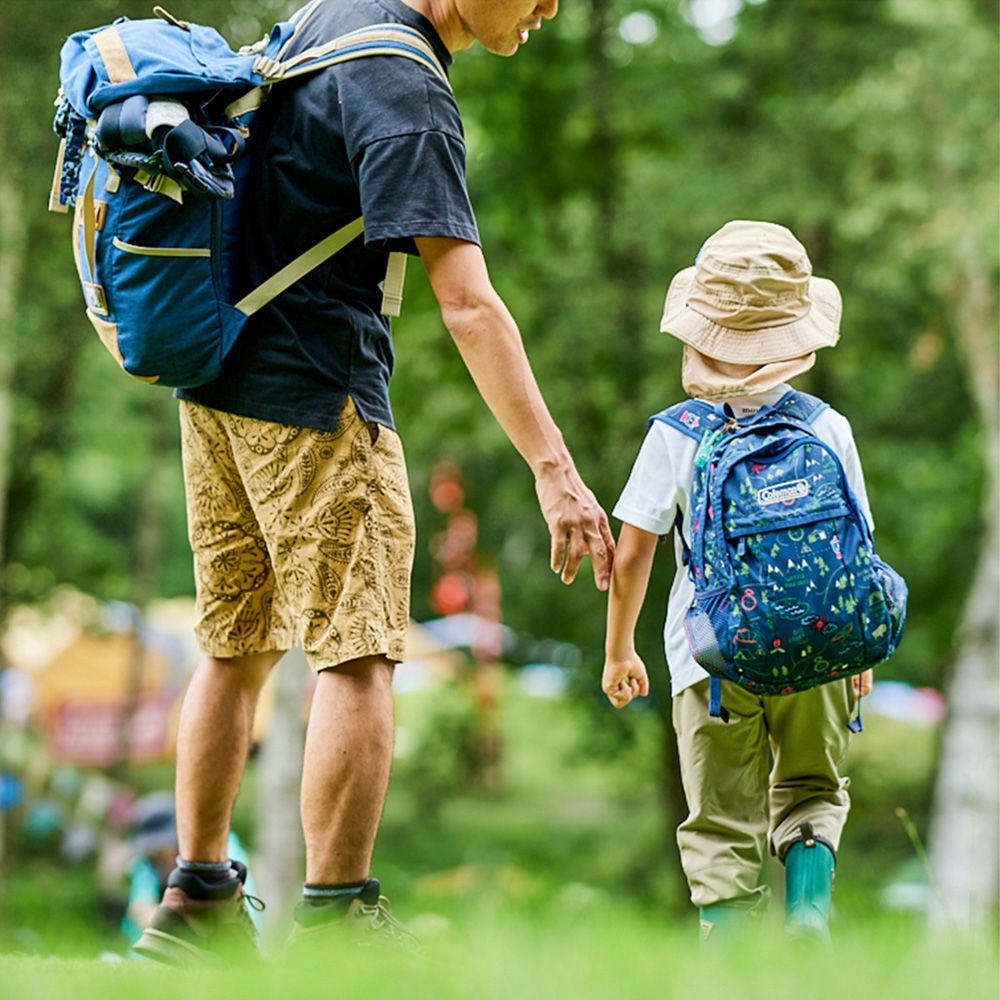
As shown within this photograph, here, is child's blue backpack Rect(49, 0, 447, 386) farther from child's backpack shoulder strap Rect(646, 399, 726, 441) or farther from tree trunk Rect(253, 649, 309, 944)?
tree trunk Rect(253, 649, 309, 944)

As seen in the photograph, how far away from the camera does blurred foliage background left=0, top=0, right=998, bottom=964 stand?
44.3ft

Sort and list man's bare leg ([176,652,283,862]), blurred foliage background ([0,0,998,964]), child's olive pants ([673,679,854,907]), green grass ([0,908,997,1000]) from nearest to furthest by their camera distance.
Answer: green grass ([0,908,997,1000]) → child's olive pants ([673,679,854,907]) → man's bare leg ([176,652,283,862]) → blurred foliage background ([0,0,998,964])

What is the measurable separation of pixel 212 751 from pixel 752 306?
1530mm

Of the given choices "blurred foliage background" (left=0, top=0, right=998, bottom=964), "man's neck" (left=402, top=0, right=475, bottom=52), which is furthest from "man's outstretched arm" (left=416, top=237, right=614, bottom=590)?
"blurred foliage background" (left=0, top=0, right=998, bottom=964)

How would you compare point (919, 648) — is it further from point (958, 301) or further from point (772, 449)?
point (772, 449)

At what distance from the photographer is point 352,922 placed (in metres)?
3.20

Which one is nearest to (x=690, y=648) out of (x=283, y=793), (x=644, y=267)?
(x=283, y=793)

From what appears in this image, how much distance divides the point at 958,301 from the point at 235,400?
12.2 metres

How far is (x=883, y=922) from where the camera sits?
3037 mm

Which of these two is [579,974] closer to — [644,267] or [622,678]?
[622,678]

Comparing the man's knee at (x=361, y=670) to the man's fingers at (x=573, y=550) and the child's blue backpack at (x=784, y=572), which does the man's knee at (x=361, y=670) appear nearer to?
the man's fingers at (x=573, y=550)

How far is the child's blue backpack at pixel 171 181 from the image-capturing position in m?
3.10

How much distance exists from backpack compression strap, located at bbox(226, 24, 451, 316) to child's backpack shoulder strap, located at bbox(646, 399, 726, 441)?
25.4 inches

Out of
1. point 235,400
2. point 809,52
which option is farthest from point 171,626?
point 235,400
